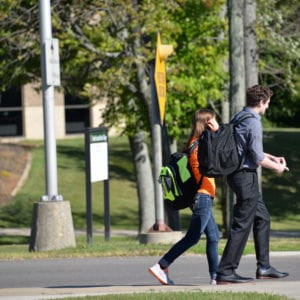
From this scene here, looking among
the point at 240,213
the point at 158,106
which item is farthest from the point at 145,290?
the point at 158,106

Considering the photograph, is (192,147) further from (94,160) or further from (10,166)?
(10,166)

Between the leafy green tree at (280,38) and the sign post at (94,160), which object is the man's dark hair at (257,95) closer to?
the sign post at (94,160)

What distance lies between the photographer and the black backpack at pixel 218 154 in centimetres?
912

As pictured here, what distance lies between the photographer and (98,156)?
15969mm

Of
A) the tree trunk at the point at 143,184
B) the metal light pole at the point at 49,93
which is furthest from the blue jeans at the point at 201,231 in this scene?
the tree trunk at the point at 143,184

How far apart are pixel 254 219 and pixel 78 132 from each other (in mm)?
39233

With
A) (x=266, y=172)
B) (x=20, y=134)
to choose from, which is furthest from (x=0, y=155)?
(x=266, y=172)

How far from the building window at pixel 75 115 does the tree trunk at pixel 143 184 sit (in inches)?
828

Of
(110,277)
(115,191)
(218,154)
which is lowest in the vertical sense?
(115,191)

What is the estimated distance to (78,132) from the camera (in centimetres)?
4850

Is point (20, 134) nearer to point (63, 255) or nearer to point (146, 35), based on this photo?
point (146, 35)

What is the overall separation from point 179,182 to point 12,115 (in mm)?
38315

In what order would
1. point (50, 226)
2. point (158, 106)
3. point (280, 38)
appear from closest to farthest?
point (50, 226) → point (158, 106) → point (280, 38)

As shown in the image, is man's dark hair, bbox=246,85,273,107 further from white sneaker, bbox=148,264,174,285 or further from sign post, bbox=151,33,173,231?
sign post, bbox=151,33,173,231
